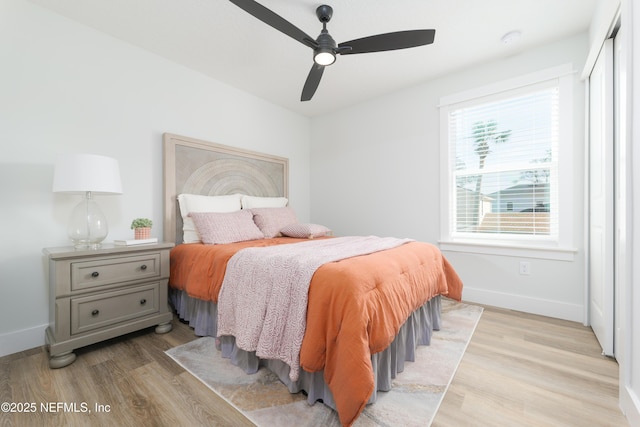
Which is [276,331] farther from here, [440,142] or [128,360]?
[440,142]

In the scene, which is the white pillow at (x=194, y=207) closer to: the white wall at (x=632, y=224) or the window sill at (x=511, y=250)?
the window sill at (x=511, y=250)

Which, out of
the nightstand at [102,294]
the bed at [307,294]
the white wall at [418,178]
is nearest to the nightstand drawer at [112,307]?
the nightstand at [102,294]

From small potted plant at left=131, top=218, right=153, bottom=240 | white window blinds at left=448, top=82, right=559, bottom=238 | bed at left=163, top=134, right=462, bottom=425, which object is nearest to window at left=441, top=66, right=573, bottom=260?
white window blinds at left=448, top=82, right=559, bottom=238

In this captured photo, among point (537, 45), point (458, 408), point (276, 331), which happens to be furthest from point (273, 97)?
point (458, 408)

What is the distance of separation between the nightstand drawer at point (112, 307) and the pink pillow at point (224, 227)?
0.56 metres

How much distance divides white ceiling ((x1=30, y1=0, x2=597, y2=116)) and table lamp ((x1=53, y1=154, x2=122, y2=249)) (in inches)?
46.6

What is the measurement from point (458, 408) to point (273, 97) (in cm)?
359

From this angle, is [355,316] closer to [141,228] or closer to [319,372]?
[319,372]

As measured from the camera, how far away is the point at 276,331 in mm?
1439

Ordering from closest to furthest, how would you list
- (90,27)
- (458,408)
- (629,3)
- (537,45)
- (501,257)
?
(629,3), (458,408), (90,27), (537,45), (501,257)

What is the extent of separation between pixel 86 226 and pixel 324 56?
208 cm

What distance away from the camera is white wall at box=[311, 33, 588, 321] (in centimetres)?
241

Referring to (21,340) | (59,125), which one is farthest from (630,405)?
(59,125)

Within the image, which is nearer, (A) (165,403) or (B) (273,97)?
(A) (165,403)
